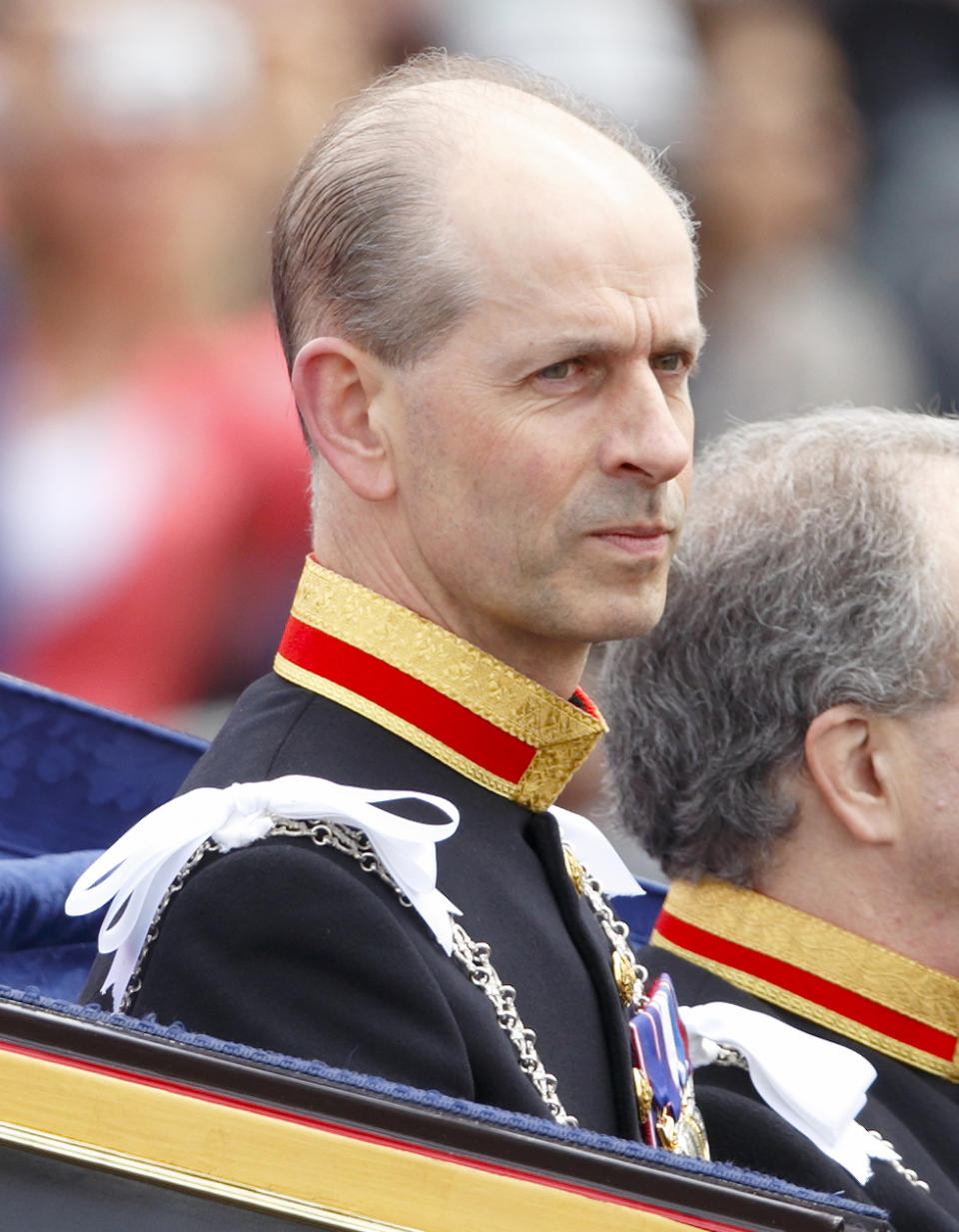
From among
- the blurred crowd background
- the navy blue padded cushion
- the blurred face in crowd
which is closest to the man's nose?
the blurred face in crowd

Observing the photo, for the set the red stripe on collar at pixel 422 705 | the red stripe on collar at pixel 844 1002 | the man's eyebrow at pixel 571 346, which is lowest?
the red stripe on collar at pixel 844 1002

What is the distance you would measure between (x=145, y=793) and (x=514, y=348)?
2.98ft

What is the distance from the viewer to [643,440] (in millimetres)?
1561

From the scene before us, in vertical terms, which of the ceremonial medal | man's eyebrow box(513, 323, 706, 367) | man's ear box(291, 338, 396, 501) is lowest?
the ceremonial medal

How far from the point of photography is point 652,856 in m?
2.24

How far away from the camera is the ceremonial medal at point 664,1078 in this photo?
1.67 metres

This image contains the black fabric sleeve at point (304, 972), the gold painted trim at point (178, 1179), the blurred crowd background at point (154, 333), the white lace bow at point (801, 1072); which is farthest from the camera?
the blurred crowd background at point (154, 333)

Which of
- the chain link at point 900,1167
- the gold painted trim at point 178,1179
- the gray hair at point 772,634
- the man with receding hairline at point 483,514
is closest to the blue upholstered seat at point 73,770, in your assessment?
the gray hair at point 772,634

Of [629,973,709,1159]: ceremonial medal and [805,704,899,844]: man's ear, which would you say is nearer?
[629,973,709,1159]: ceremonial medal

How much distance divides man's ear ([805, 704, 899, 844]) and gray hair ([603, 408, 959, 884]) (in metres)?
0.02

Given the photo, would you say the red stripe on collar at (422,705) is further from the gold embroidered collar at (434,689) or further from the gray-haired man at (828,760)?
the gray-haired man at (828,760)

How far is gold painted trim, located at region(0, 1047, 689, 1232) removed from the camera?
108 centimetres

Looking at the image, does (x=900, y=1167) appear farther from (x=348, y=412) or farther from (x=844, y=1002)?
(x=348, y=412)

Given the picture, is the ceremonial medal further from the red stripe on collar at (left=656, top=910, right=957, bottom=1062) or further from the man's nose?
the man's nose
